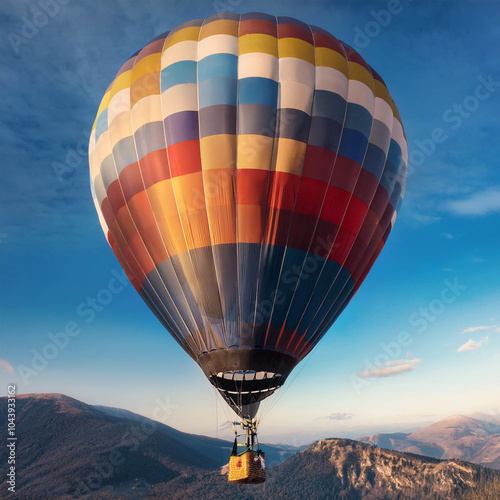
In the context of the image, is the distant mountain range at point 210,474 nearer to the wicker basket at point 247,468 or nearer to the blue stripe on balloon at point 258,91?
the wicker basket at point 247,468

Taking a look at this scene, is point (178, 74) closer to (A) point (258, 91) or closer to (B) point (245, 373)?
(A) point (258, 91)

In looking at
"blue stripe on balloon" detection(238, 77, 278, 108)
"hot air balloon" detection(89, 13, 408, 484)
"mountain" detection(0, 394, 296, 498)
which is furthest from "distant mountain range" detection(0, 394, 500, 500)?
"blue stripe on balloon" detection(238, 77, 278, 108)

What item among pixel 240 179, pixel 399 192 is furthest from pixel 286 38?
pixel 399 192

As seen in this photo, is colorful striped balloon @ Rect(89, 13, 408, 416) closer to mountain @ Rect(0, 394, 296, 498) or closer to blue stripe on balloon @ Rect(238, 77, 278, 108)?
blue stripe on balloon @ Rect(238, 77, 278, 108)

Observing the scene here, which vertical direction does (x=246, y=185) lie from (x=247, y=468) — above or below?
above

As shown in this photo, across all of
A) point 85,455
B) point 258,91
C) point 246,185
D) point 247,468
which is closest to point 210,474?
point 85,455
